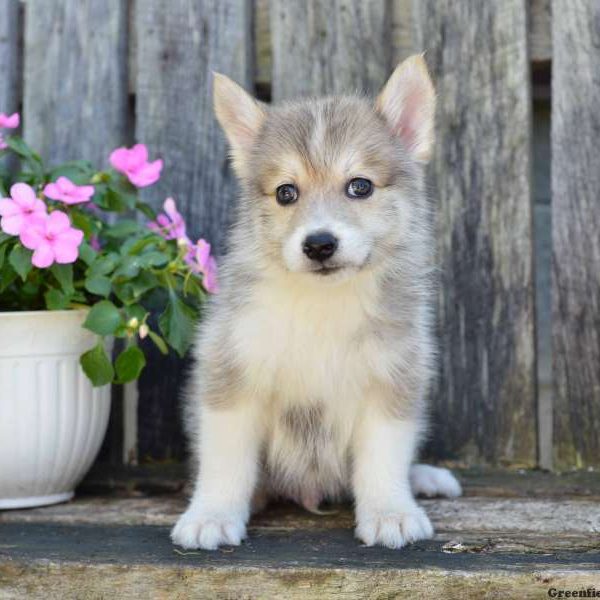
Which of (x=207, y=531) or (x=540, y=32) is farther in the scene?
(x=540, y=32)

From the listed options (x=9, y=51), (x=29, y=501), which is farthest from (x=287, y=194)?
(x=9, y=51)

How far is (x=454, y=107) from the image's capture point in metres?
3.42

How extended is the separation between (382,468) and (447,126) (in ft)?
4.60

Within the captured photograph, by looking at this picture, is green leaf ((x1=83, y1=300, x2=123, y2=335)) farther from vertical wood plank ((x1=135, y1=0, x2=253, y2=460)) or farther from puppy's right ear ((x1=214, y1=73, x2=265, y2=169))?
vertical wood plank ((x1=135, y1=0, x2=253, y2=460))

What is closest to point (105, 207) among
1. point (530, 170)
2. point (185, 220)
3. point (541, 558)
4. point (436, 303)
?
point (185, 220)

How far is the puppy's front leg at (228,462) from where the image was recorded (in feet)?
8.71

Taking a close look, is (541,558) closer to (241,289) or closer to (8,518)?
(241,289)

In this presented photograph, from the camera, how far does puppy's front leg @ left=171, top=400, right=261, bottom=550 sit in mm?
2656

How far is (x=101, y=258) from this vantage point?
9.61 feet

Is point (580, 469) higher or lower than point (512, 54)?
lower

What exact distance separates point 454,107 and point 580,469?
1424mm

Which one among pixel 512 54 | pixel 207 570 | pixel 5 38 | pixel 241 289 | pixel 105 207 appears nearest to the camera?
pixel 207 570

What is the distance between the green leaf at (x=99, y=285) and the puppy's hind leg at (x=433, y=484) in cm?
119

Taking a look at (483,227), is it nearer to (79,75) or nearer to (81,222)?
(81,222)
